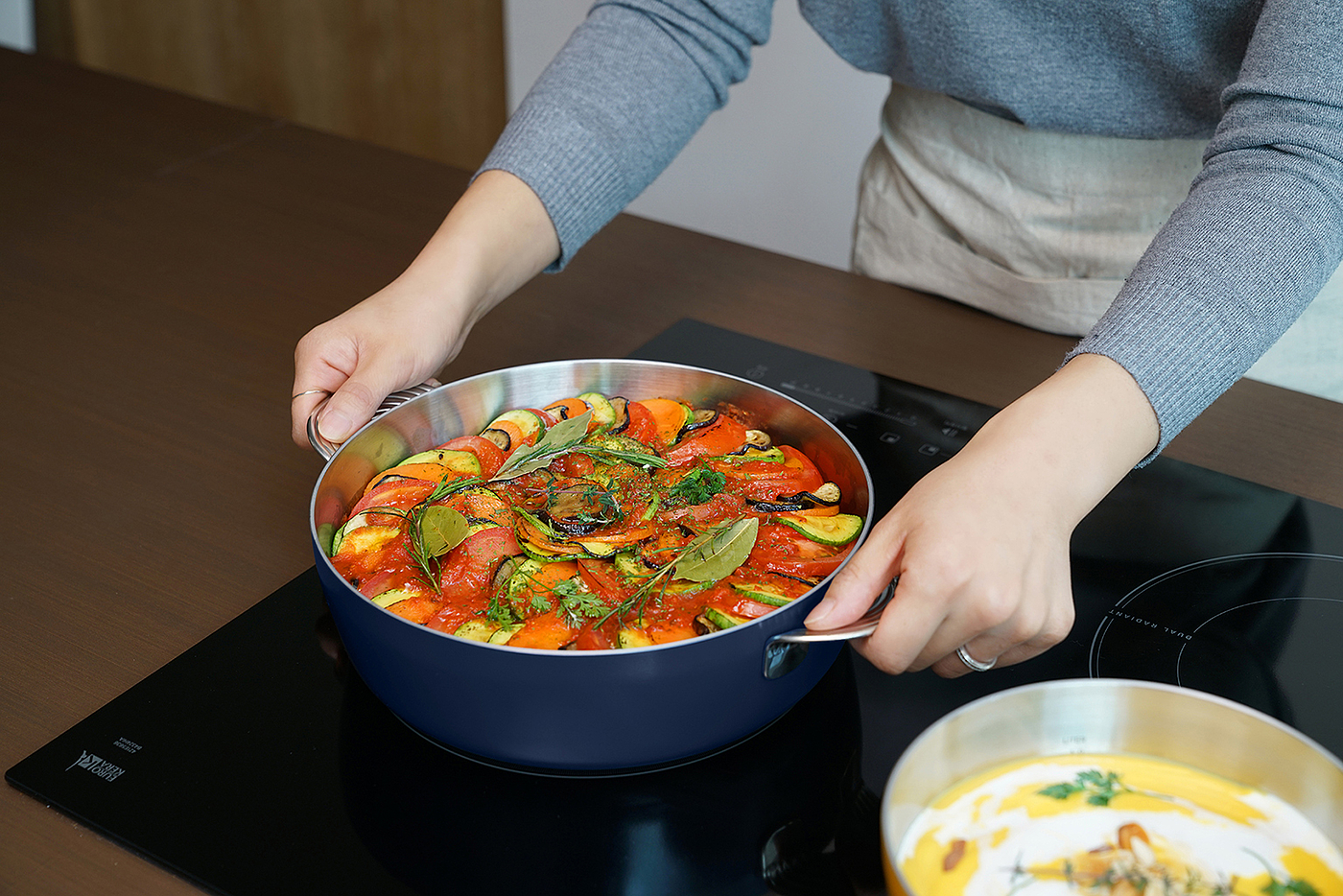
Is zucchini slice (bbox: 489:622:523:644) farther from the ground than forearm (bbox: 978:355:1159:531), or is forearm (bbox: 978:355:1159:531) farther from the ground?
forearm (bbox: 978:355:1159:531)

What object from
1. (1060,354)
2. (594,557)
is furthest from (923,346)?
(594,557)

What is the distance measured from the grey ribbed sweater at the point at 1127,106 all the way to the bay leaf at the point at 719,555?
324mm

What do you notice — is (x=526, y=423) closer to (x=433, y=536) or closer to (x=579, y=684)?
(x=433, y=536)

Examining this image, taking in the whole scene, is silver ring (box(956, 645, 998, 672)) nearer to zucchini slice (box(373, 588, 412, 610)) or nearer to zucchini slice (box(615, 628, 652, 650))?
zucchini slice (box(615, 628, 652, 650))

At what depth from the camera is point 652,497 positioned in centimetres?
88

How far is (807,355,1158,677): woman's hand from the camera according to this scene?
2.37ft

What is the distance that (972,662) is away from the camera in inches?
30.9

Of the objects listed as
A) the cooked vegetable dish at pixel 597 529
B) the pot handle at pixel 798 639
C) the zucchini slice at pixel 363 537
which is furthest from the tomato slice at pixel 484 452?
the pot handle at pixel 798 639

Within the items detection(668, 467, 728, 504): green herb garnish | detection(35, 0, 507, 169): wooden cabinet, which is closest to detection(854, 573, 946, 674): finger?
detection(668, 467, 728, 504): green herb garnish

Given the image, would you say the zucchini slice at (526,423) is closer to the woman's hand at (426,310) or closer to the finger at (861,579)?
the woman's hand at (426,310)

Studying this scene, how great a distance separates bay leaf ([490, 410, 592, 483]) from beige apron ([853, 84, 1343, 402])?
708mm

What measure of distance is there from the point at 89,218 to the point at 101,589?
34.4 inches

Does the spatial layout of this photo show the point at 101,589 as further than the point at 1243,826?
Yes

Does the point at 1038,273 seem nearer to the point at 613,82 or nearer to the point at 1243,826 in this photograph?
the point at 613,82
